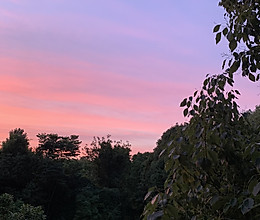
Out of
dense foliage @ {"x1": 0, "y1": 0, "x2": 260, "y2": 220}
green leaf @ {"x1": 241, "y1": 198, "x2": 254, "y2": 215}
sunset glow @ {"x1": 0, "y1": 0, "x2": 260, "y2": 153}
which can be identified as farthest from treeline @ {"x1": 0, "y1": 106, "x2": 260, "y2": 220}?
green leaf @ {"x1": 241, "y1": 198, "x2": 254, "y2": 215}

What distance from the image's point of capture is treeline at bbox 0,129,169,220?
676 inches

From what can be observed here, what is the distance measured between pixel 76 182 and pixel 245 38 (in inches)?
697

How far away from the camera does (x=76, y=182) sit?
18188 mm

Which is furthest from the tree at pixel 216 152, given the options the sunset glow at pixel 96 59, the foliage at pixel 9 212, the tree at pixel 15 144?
the tree at pixel 15 144

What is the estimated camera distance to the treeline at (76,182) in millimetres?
17172

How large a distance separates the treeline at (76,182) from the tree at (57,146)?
176 inches

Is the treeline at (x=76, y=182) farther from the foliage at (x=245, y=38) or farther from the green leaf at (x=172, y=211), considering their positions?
the green leaf at (x=172, y=211)

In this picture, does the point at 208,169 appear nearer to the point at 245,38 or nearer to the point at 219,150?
the point at 219,150

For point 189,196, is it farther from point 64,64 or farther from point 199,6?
point 64,64

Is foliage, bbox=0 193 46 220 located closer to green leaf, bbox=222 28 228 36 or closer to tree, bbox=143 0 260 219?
tree, bbox=143 0 260 219

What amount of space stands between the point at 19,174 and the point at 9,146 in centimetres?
222

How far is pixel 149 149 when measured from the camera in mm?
24266

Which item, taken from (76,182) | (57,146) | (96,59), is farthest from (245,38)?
(57,146)

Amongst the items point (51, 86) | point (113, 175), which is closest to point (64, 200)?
point (113, 175)
